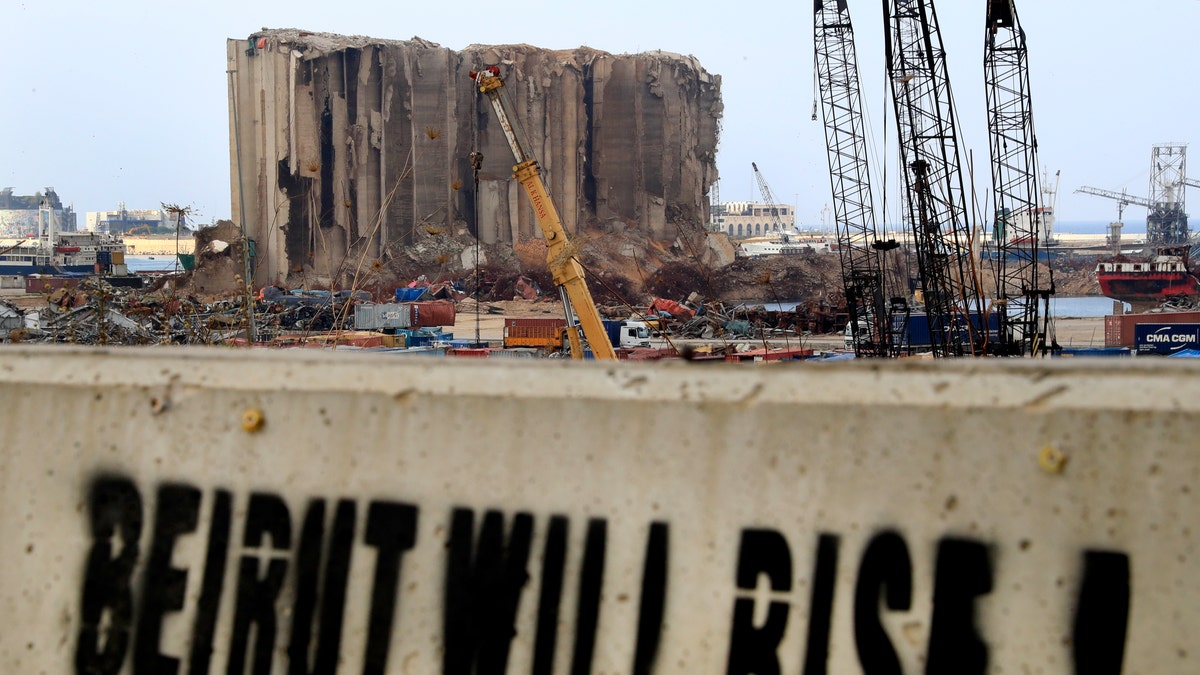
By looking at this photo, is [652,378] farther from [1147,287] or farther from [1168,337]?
[1147,287]

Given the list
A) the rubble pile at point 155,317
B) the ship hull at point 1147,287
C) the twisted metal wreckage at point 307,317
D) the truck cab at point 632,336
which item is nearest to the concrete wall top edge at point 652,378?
the rubble pile at point 155,317

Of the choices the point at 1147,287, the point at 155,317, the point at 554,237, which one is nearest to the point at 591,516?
the point at 155,317

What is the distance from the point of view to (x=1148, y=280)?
69.1 metres

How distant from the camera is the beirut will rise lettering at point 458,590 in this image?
2.92 meters

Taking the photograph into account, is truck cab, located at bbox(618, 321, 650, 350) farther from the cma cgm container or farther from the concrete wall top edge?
the concrete wall top edge

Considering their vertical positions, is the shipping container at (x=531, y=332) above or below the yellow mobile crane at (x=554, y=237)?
below

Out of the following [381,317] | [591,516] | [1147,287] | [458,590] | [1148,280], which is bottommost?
[458,590]

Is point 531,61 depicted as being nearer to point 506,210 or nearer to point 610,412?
point 506,210

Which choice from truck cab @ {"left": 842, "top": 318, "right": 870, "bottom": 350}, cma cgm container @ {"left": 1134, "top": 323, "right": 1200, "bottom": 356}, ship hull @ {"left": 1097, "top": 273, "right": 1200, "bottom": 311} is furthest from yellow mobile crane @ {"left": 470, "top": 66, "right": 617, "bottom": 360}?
ship hull @ {"left": 1097, "top": 273, "right": 1200, "bottom": 311}

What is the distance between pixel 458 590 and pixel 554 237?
51.2 feet

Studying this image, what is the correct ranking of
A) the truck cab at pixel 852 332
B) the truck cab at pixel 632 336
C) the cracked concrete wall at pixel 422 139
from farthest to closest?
1. the cracked concrete wall at pixel 422 139
2. the truck cab at pixel 632 336
3. the truck cab at pixel 852 332

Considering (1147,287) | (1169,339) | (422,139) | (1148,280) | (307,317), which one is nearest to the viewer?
(1169,339)

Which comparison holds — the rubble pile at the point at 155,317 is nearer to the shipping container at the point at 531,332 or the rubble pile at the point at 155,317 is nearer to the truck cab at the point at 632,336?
the shipping container at the point at 531,332

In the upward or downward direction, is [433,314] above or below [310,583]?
above
